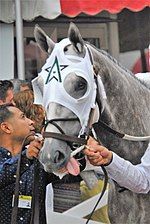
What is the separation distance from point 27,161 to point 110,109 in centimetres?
47

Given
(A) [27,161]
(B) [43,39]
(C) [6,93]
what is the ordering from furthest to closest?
(C) [6,93]
(A) [27,161]
(B) [43,39]

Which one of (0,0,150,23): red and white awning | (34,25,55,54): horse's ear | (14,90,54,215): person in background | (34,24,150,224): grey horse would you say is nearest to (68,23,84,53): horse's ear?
(34,24,150,224): grey horse

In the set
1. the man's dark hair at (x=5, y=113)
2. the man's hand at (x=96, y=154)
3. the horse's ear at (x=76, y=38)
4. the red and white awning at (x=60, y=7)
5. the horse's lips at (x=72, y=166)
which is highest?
the red and white awning at (x=60, y=7)

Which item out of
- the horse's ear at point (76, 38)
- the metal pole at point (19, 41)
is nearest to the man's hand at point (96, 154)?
the horse's ear at point (76, 38)

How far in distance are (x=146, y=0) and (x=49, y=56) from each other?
7.22 feet

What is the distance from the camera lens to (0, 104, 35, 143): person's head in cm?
238

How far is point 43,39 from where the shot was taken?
86.2 inches

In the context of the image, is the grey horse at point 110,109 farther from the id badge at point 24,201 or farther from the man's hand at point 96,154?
the id badge at point 24,201

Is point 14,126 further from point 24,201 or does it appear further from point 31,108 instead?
point 24,201

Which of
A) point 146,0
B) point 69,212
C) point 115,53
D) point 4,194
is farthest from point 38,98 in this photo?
point 115,53

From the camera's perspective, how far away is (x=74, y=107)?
1.94m

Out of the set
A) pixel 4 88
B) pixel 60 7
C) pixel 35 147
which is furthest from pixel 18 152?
pixel 60 7

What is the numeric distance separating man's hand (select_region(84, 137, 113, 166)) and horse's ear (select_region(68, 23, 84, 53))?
0.39 meters

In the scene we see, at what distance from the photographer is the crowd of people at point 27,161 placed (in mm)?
2062
